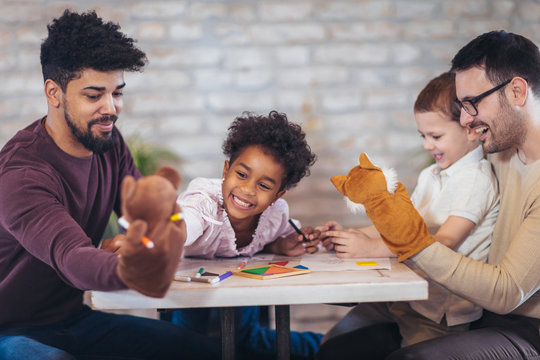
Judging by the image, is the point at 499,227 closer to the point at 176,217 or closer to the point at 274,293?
the point at 274,293

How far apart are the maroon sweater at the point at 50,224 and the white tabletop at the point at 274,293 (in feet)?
0.35

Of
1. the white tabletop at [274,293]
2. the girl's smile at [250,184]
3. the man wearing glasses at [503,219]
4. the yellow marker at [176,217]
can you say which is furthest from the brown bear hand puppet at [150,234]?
the man wearing glasses at [503,219]

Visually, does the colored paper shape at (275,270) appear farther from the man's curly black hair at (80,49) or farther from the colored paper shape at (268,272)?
the man's curly black hair at (80,49)

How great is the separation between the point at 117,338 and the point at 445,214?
3.65ft

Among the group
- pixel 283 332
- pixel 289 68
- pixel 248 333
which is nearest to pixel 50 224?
pixel 283 332

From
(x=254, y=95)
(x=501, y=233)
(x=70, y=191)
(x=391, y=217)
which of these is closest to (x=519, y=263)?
(x=501, y=233)

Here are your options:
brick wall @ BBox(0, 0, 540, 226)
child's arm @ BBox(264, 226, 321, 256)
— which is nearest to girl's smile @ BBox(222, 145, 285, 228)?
child's arm @ BBox(264, 226, 321, 256)

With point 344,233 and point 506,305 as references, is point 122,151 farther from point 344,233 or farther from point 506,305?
point 506,305

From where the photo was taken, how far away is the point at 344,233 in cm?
155

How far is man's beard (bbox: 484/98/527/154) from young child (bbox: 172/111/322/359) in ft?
1.94

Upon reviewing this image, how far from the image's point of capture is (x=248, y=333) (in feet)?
6.54

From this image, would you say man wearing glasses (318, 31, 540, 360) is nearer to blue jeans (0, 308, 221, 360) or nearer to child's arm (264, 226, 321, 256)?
child's arm (264, 226, 321, 256)

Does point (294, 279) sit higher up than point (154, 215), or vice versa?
point (154, 215)

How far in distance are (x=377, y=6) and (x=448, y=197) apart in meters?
1.35
